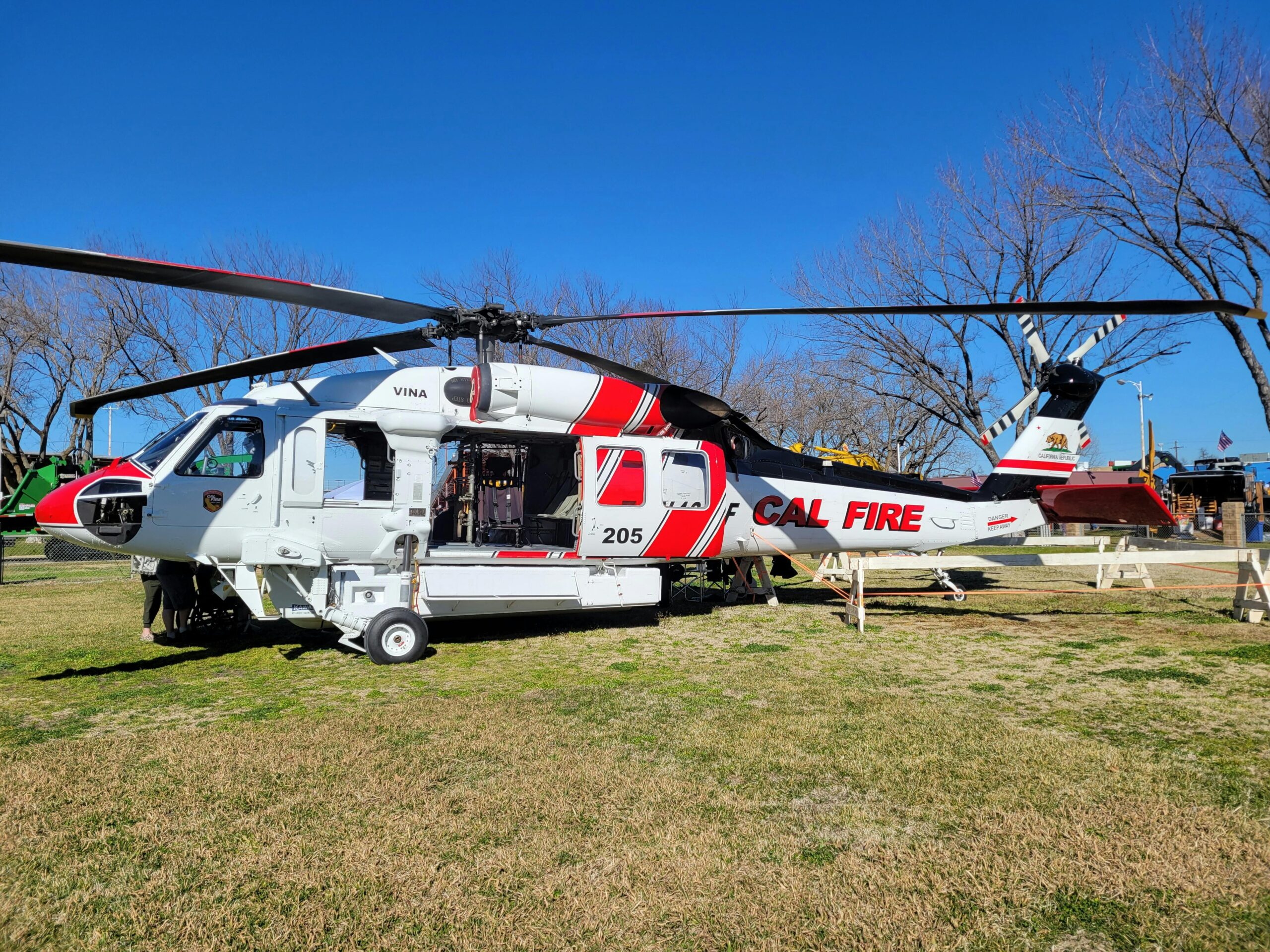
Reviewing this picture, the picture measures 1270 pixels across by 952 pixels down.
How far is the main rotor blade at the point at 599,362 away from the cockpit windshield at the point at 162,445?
383 cm

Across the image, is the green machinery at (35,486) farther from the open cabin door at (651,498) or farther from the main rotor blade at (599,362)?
the open cabin door at (651,498)

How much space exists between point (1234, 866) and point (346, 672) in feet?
23.8

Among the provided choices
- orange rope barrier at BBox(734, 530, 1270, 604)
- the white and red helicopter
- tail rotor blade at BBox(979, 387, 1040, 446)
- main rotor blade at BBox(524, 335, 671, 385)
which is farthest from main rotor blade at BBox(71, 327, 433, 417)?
tail rotor blade at BBox(979, 387, 1040, 446)

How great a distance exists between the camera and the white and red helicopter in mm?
8094

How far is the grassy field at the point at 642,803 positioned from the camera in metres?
3.15

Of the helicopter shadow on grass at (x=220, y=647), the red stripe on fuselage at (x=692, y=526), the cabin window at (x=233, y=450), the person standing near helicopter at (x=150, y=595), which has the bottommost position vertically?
the helicopter shadow on grass at (x=220, y=647)

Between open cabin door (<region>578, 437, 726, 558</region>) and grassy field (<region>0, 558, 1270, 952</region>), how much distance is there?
2211 mm

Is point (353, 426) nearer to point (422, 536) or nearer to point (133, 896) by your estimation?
point (422, 536)

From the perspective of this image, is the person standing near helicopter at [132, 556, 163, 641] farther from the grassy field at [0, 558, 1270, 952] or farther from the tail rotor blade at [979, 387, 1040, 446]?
the tail rotor blade at [979, 387, 1040, 446]

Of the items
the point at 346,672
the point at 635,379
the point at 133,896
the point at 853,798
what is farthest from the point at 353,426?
the point at 853,798

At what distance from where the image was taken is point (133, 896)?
331cm

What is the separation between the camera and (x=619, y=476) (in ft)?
32.8

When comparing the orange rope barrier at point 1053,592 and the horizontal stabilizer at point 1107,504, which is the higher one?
the horizontal stabilizer at point 1107,504

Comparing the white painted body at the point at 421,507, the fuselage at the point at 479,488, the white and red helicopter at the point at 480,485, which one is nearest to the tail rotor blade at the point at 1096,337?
the white and red helicopter at the point at 480,485
